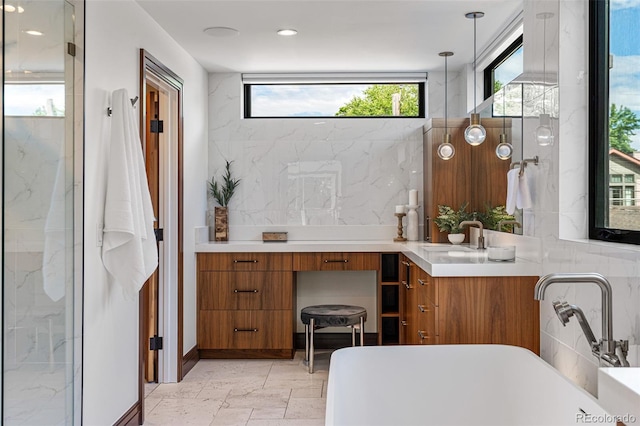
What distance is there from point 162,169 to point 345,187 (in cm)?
174

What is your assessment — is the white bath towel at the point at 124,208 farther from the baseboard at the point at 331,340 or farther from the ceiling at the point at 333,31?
the baseboard at the point at 331,340

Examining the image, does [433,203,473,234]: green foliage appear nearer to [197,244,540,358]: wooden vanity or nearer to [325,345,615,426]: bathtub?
[197,244,540,358]: wooden vanity

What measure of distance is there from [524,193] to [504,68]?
1.47 meters

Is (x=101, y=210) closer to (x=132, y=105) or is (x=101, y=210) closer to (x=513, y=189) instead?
(x=132, y=105)

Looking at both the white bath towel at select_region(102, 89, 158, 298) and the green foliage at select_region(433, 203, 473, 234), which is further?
the green foliage at select_region(433, 203, 473, 234)

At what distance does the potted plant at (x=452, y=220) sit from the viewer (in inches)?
183

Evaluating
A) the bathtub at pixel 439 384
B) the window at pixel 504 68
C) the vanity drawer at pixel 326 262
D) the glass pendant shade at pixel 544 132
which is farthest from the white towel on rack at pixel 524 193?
the vanity drawer at pixel 326 262

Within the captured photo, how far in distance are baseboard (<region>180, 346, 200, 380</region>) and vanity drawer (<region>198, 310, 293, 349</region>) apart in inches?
3.6

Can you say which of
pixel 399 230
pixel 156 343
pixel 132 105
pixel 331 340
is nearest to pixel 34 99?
pixel 132 105

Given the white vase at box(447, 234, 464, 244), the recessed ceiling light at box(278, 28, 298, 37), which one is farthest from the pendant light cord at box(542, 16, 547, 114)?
the white vase at box(447, 234, 464, 244)

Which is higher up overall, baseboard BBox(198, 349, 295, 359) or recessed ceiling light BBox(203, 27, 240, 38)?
recessed ceiling light BBox(203, 27, 240, 38)

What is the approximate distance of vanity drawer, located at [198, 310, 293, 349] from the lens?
15.8ft

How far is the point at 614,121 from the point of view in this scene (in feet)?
8.06

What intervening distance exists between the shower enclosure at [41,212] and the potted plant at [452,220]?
2.85 meters
